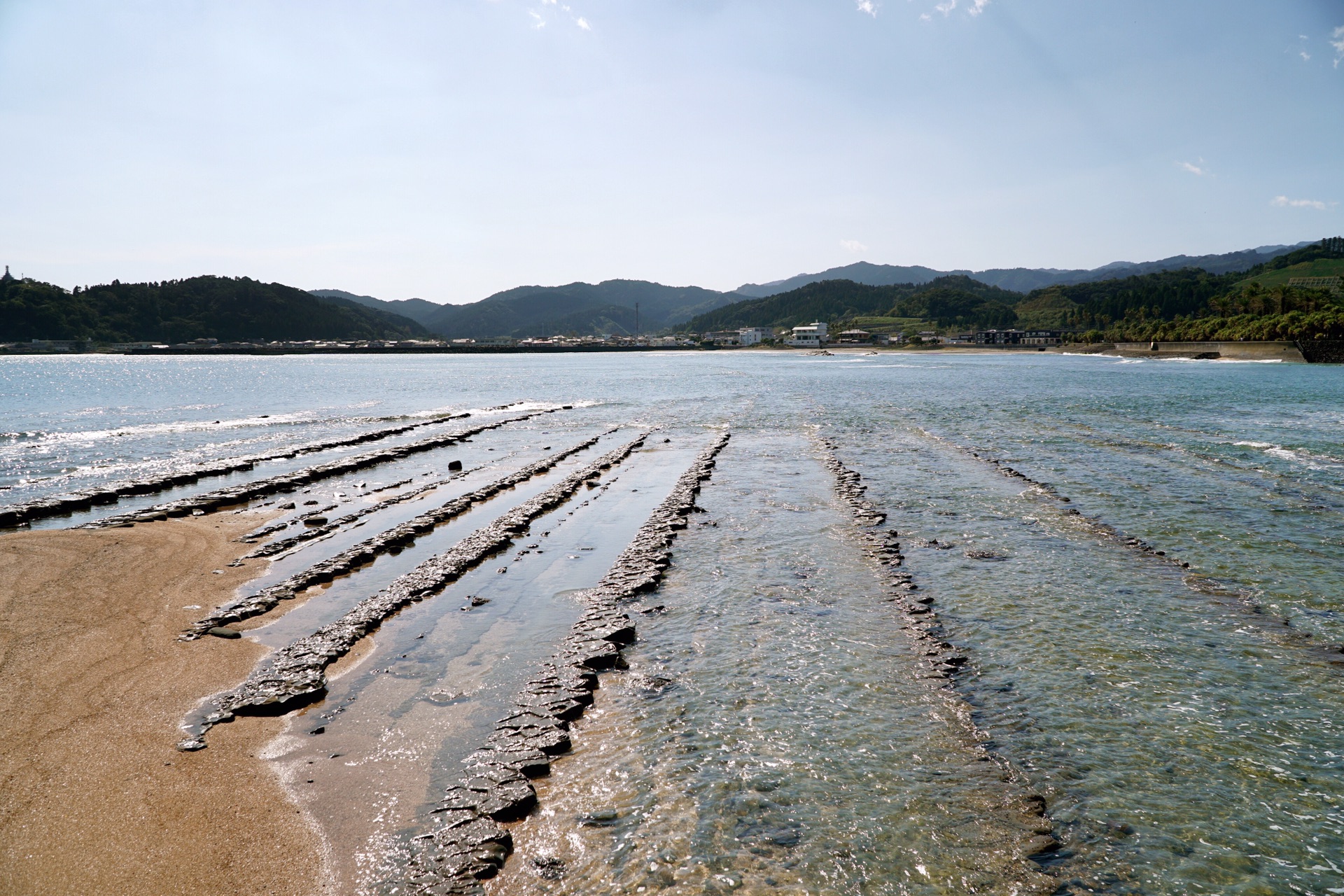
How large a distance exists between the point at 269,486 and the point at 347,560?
1195cm

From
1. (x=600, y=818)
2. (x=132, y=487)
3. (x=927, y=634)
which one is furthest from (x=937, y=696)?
(x=132, y=487)

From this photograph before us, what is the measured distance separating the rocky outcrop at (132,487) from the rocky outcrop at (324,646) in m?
13.6

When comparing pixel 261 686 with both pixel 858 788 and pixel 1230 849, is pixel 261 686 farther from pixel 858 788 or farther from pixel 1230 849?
pixel 1230 849

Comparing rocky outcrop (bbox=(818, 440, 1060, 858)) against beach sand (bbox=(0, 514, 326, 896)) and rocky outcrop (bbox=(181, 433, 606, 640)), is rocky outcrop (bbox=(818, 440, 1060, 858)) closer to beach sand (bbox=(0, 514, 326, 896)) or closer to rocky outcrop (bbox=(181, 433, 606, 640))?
beach sand (bbox=(0, 514, 326, 896))

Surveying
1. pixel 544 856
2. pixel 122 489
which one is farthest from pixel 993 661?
pixel 122 489

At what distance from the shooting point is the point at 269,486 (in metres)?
25.8

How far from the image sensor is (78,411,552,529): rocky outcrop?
2106 centimetres

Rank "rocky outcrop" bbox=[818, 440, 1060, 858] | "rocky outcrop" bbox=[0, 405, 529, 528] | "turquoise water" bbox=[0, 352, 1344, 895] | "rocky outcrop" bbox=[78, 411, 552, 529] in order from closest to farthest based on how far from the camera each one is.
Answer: "turquoise water" bbox=[0, 352, 1344, 895] < "rocky outcrop" bbox=[818, 440, 1060, 858] < "rocky outcrop" bbox=[78, 411, 552, 529] < "rocky outcrop" bbox=[0, 405, 529, 528]

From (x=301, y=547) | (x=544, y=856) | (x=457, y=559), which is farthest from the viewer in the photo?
(x=301, y=547)

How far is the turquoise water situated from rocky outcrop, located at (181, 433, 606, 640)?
734 millimetres

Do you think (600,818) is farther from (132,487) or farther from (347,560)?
(132,487)

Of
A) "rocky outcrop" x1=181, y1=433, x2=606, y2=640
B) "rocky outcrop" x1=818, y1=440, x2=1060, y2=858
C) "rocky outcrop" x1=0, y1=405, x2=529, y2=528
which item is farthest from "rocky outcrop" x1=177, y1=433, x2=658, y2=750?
"rocky outcrop" x1=0, y1=405, x2=529, y2=528

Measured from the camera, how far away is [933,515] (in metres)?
21.0

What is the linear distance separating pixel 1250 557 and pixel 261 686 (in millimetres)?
19785
